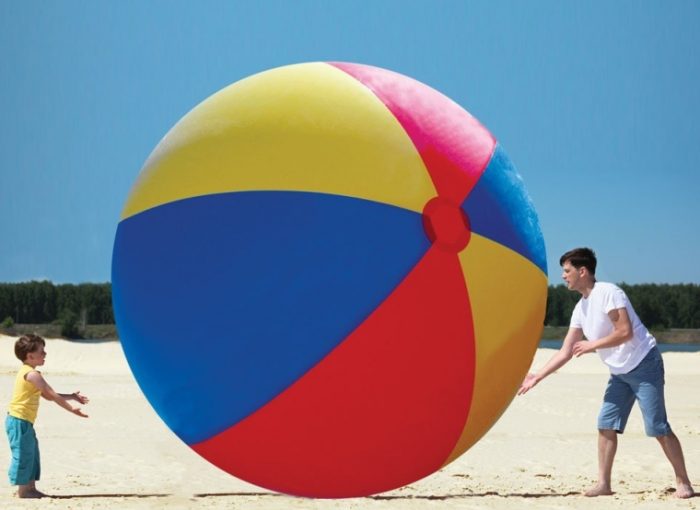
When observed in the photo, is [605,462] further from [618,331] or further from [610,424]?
[618,331]

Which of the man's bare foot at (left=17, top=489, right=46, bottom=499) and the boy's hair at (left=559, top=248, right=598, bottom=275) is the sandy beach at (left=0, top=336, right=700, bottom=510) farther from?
the boy's hair at (left=559, top=248, right=598, bottom=275)

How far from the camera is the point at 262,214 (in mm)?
3922

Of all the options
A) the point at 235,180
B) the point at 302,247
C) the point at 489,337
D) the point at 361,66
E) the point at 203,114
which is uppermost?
the point at 361,66

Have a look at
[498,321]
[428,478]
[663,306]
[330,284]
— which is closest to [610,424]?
[428,478]

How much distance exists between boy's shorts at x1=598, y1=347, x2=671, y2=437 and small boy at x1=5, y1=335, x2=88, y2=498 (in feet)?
11.3

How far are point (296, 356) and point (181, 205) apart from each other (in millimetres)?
898

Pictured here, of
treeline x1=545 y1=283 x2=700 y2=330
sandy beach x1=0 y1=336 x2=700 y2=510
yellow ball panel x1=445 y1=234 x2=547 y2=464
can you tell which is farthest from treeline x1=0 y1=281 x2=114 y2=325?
yellow ball panel x1=445 y1=234 x2=547 y2=464

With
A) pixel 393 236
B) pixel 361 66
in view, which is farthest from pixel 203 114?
pixel 393 236

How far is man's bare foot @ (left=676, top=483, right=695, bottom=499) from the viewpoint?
572cm

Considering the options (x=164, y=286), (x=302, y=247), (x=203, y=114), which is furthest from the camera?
(x=203, y=114)

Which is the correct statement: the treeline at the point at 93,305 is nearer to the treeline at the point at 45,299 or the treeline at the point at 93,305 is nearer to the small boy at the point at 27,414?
the treeline at the point at 45,299

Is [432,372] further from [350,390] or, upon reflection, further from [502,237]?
[502,237]

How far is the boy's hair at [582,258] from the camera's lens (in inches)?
235

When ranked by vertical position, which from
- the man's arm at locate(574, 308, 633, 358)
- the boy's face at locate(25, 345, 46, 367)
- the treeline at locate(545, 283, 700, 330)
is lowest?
the boy's face at locate(25, 345, 46, 367)
